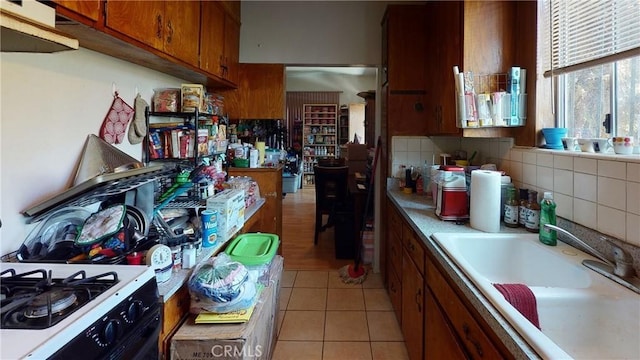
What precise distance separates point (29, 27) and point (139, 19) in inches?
27.0

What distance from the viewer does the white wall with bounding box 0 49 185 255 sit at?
1.20 metres

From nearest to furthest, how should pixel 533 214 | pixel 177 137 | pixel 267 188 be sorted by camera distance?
1. pixel 533 214
2. pixel 177 137
3. pixel 267 188

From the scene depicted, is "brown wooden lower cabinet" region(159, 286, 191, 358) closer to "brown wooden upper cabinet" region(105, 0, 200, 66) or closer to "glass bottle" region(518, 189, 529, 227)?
"brown wooden upper cabinet" region(105, 0, 200, 66)

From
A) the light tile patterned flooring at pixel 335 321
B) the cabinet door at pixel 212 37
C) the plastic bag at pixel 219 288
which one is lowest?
the light tile patterned flooring at pixel 335 321

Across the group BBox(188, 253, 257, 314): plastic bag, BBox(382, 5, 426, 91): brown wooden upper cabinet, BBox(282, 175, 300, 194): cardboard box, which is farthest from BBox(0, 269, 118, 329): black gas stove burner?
BBox(282, 175, 300, 194): cardboard box

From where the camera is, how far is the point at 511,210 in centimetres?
171

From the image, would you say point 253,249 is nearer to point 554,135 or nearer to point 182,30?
point 182,30

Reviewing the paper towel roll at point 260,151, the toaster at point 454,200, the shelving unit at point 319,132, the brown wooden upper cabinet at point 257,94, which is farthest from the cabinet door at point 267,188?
the shelving unit at point 319,132

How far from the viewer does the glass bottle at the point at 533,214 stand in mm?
1600

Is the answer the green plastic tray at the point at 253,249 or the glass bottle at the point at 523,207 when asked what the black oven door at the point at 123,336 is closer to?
the green plastic tray at the point at 253,249

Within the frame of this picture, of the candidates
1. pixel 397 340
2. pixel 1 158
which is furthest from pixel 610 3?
pixel 1 158

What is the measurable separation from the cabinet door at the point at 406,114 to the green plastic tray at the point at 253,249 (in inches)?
60.9

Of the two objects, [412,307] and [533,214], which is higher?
[533,214]

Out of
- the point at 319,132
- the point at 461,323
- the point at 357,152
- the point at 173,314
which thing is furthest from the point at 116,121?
the point at 319,132
